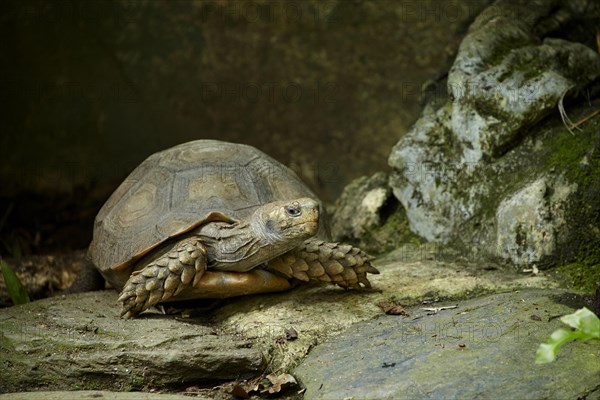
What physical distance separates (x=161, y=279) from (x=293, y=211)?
769 mm

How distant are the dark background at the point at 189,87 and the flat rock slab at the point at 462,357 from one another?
3024mm

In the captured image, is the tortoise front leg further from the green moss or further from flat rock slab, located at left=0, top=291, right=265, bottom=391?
the green moss

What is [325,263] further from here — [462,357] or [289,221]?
[462,357]

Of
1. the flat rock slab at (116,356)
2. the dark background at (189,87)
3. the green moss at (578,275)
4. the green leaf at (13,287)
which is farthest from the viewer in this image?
the dark background at (189,87)

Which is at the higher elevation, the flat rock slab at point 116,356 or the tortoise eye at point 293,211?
the tortoise eye at point 293,211

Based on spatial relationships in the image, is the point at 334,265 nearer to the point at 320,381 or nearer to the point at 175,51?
the point at 320,381

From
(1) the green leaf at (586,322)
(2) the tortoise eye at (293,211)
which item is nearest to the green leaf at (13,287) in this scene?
(2) the tortoise eye at (293,211)

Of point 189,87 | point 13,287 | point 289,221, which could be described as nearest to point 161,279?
point 289,221

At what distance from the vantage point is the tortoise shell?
14.5 ft

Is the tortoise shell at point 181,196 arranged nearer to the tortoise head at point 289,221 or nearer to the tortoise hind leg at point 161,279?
the tortoise hind leg at point 161,279

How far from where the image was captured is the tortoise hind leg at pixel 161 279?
4.10m

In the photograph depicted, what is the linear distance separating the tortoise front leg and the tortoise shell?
1.23ft

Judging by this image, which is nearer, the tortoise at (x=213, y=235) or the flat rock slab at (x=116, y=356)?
the flat rock slab at (x=116, y=356)

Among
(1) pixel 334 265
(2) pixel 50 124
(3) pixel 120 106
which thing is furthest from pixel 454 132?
(2) pixel 50 124
